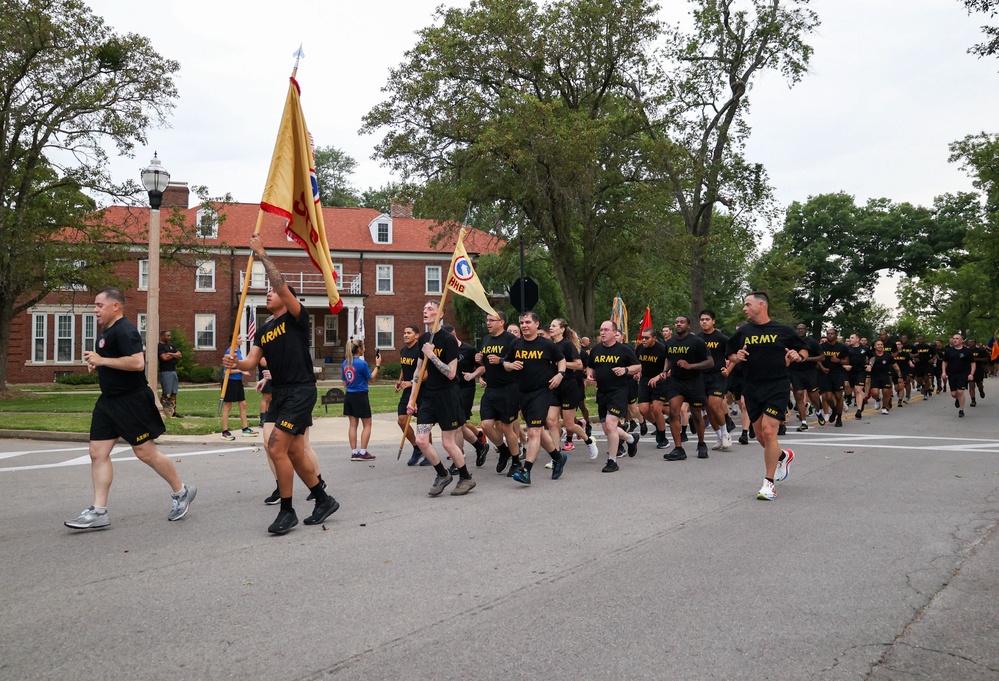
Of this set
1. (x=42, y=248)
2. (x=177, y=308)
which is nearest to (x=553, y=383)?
(x=42, y=248)

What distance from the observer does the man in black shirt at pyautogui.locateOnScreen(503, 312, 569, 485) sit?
920 centimetres

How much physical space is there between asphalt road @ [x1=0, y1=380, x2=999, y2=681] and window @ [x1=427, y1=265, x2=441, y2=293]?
1535 inches

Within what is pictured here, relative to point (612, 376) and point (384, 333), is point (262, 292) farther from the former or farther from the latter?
point (612, 376)

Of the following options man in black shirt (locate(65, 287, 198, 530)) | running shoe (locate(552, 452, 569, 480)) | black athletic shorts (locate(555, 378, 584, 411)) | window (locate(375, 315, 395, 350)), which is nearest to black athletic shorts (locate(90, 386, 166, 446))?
man in black shirt (locate(65, 287, 198, 530))

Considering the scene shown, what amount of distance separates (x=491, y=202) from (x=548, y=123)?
4436mm

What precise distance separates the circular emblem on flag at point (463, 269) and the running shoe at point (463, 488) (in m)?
2.64

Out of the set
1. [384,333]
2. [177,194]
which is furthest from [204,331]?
[384,333]

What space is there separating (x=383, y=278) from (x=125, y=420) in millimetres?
40994

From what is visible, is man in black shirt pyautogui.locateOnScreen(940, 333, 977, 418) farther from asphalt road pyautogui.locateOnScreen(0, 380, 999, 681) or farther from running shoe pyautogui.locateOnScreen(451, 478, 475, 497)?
running shoe pyautogui.locateOnScreen(451, 478, 475, 497)

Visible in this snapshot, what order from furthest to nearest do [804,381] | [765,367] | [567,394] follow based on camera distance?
1. [804,381]
2. [567,394]
3. [765,367]

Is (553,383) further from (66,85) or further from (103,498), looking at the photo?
(66,85)

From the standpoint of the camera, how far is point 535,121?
24281 mm

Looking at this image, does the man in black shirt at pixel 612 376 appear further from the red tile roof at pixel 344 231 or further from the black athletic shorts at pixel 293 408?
the red tile roof at pixel 344 231

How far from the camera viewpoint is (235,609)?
4562mm
